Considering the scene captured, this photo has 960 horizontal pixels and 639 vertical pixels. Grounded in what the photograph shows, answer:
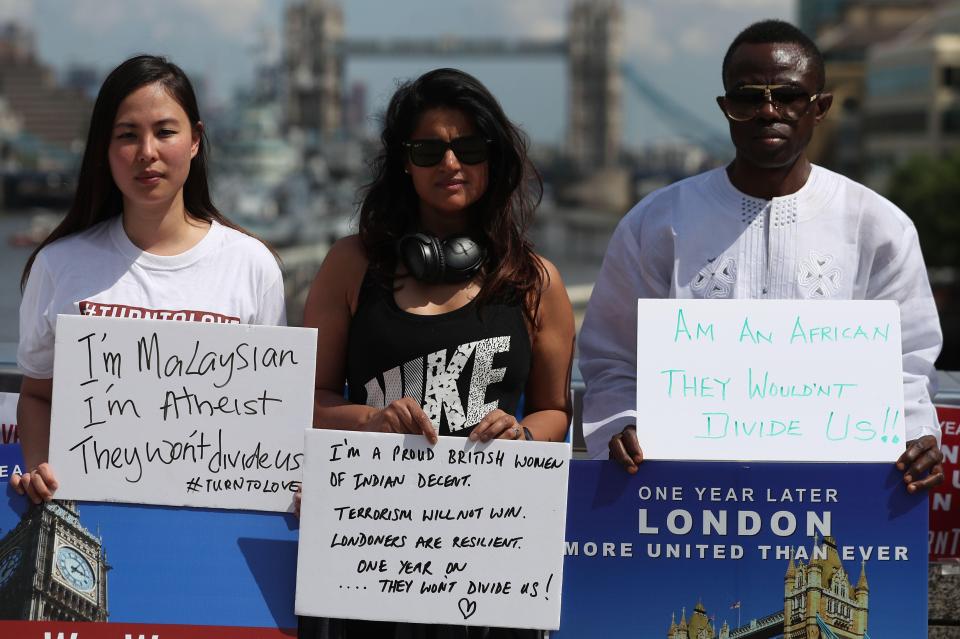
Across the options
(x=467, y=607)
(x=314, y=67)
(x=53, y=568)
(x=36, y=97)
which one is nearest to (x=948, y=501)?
(x=467, y=607)

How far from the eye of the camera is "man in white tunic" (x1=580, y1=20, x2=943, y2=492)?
3207 mm

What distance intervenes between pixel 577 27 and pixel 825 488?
139409 mm

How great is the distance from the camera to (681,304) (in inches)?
124

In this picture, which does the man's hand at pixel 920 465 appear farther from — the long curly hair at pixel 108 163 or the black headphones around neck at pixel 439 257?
the long curly hair at pixel 108 163

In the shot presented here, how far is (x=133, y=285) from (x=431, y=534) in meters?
0.84

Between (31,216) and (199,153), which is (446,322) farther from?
(31,216)

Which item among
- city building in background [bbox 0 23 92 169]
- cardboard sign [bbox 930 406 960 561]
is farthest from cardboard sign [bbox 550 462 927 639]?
city building in background [bbox 0 23 92 169]

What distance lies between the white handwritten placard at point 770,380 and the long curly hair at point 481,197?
0.30 meters

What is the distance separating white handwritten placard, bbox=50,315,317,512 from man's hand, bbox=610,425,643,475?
66 centimetres

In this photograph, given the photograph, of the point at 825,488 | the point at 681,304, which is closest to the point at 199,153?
the point at 681,304

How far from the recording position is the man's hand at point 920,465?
303 centimetres

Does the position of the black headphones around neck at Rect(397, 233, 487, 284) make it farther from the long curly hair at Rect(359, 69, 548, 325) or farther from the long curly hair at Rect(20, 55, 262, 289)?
the long curly hair at Rect(20, 55, 262, 289)

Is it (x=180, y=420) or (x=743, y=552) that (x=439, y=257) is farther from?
(x=743, y=552)

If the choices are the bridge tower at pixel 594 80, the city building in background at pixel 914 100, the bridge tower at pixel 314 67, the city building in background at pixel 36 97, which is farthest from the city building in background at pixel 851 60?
the city building in background at pixel 36 97
